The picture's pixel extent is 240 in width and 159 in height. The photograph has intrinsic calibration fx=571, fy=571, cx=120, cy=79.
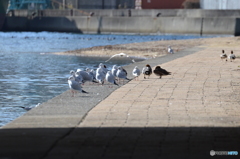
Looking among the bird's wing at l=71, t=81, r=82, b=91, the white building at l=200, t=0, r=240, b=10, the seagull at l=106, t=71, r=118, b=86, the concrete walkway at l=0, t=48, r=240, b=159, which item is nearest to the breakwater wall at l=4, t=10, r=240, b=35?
the white building at l=200, t=0, r=240, b=10

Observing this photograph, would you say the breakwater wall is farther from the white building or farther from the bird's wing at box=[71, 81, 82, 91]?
the bird's wing at box=[71, 81, 82, 91]

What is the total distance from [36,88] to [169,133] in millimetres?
9863

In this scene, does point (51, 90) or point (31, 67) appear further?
point (31, 67)

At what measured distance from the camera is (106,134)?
25.0 ft

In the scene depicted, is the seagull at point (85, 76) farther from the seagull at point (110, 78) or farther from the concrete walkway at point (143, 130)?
the concrete walkway at point (143, 130)

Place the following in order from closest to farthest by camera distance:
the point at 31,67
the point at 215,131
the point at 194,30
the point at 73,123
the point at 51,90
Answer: the point at 215,131
the point at 73,123
the point at 51,90
the point at 31,67
the point at 194,30

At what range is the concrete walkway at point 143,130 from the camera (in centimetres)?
666

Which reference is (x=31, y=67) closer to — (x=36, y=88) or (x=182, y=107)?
(x=36, y=88)

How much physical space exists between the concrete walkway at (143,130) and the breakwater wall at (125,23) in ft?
173

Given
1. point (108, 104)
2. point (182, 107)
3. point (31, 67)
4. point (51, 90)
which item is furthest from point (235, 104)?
point (31, 67)

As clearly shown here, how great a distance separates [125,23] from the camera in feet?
238

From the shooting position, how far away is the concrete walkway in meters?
6.66

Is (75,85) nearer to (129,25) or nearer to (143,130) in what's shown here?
(143,130)

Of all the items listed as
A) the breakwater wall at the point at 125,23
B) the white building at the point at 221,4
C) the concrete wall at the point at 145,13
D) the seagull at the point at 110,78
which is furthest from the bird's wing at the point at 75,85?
the white building at the point at 221,4
